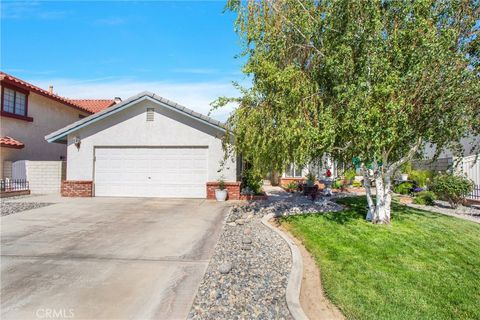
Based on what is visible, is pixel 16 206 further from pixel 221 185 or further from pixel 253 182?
pixel 253 182

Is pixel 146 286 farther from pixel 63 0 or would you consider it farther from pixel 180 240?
pixel 63 0

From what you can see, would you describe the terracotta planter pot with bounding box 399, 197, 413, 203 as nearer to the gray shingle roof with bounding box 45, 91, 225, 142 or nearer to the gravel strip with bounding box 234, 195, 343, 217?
the gravel strip with bounding box 234, 195, 343, 217

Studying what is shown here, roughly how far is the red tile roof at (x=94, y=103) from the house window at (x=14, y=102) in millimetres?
6265

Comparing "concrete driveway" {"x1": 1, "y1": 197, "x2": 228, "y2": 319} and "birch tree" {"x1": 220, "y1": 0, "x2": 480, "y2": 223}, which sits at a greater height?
"birch tree" {"x1": 220, "y1": 0, "x2": 480, "y2": 223}

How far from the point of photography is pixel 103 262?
598 centimetres

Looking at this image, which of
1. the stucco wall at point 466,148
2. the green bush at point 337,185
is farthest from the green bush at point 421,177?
the green bush at point 337,185

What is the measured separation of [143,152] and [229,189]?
457 centimetres

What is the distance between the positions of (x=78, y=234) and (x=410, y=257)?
7821 millimetres

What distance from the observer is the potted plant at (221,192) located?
13.8 meters

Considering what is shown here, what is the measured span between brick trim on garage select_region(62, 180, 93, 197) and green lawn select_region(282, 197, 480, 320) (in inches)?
395

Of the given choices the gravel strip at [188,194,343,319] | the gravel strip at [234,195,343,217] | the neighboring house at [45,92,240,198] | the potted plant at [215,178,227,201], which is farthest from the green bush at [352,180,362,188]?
the gravel strip at [188,194,343,319]

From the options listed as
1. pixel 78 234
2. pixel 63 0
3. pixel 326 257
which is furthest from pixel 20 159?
pixel 326 257

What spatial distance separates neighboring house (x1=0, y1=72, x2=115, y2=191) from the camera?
16.4 meters

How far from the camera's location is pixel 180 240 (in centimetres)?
761
